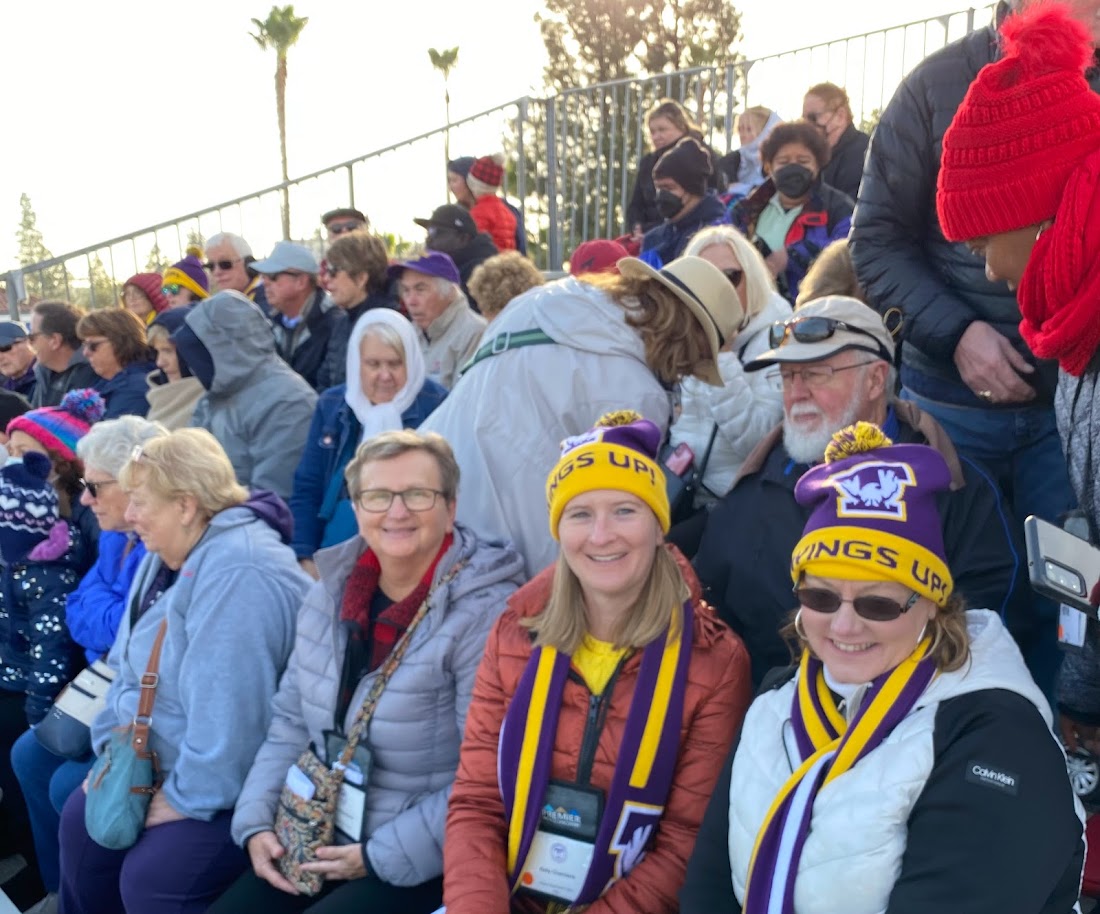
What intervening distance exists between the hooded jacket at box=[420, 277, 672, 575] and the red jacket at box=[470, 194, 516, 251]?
4689 mm

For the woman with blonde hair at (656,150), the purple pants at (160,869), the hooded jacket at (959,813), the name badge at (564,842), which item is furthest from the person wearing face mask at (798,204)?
the purple pants at (160,869)

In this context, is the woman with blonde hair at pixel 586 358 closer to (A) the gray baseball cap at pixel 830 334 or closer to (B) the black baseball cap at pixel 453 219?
(A) the gray baseball cap at pixel 830 334

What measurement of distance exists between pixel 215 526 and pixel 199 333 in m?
1.79

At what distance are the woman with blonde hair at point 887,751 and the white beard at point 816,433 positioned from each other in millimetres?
457

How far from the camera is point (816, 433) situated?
273cm

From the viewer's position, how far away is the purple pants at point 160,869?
10.1 feet

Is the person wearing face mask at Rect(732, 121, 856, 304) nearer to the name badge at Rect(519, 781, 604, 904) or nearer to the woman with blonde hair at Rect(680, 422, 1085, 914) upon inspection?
the woman with blonde hair at Rect(680, 422, 1085, 914)

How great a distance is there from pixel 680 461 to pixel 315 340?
326cm

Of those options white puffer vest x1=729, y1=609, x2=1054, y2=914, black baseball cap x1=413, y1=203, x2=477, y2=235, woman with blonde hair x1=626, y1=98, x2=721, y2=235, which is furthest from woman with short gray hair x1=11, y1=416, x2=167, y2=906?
woman with blonde hair x1=626, y1=98, x2=721, y2=235

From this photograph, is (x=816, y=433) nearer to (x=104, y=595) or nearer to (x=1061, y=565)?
(x=1061, y=565)

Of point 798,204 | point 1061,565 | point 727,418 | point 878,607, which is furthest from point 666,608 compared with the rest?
point 798,204

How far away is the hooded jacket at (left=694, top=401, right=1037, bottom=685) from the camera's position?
2.51 m

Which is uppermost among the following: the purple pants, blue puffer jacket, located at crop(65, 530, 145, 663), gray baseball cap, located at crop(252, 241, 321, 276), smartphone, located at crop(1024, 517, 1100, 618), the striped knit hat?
gray baseball cap, located at crop(252, 241, 321, 276)

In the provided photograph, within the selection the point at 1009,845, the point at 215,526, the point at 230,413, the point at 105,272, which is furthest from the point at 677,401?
the point at 105,272
